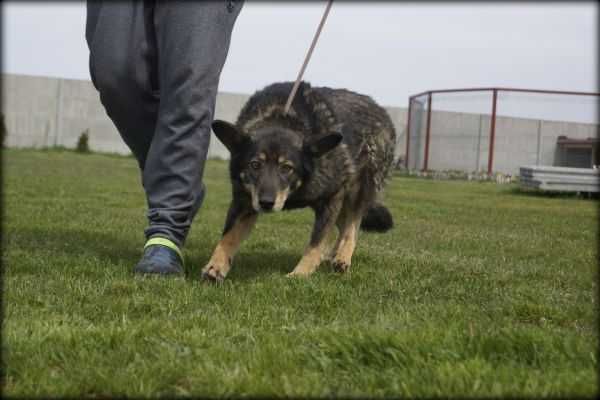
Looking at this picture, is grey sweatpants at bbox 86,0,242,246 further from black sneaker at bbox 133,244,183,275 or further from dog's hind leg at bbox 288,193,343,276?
dog's hind leg at bbox 288,193,343,276

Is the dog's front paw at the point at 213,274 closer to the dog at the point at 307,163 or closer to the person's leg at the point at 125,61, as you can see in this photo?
the dog at the point at 307,163

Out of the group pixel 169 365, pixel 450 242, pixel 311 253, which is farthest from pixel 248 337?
pixel 450 242

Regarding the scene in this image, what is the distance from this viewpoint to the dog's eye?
3762 millimetres

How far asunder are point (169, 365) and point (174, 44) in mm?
2092

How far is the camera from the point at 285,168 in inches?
149

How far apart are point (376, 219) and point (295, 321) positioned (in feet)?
8.02

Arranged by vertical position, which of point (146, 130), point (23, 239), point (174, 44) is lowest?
point (23, 239)

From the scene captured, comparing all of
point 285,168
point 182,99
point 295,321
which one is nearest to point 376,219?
point 285,168

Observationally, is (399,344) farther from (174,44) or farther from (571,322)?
(174,44)

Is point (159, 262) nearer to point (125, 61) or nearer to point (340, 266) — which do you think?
point (125, 61)

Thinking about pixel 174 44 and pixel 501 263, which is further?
pixel 501 263

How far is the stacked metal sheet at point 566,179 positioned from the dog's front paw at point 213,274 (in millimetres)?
10512

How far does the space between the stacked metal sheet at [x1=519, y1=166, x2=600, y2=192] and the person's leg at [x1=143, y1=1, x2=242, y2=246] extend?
10.4m

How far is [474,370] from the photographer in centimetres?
185
